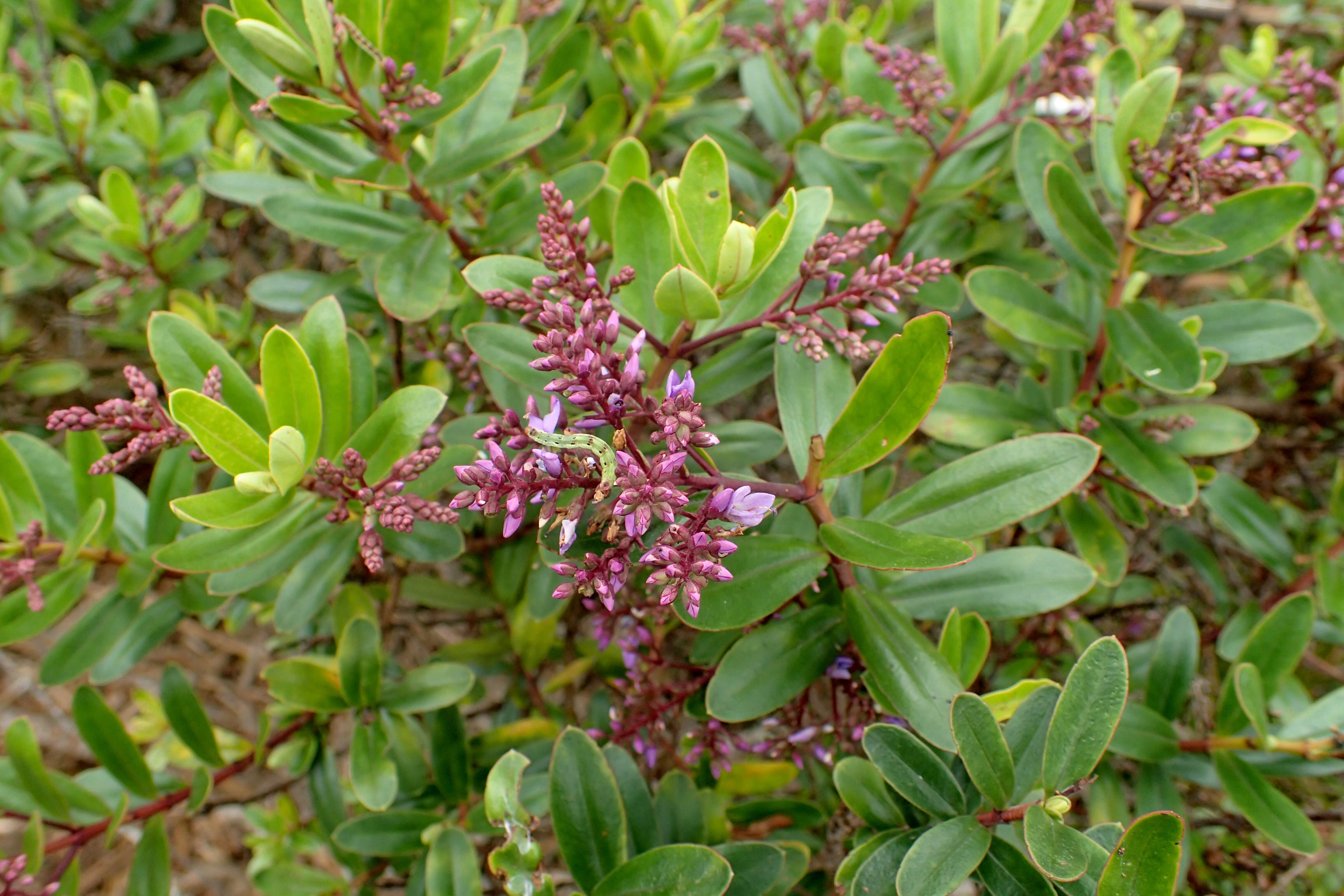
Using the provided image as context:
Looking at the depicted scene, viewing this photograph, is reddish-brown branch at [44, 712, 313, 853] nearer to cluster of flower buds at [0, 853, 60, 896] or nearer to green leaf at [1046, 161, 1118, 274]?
cluster of flower buds at [0, 853, 60, 896]

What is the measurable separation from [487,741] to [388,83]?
1722mm

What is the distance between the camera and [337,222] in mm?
1938

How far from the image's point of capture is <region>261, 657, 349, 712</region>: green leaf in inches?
77.7

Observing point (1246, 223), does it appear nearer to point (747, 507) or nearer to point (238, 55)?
point (747, 507)

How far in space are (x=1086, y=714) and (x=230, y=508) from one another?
1.57 metres

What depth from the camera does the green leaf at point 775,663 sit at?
1.49 meters

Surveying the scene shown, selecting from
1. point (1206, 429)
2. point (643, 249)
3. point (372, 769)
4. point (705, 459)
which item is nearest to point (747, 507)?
point (705, 459)

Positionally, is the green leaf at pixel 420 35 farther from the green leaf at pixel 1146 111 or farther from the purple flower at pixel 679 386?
the green leaf at pixel 1146 111

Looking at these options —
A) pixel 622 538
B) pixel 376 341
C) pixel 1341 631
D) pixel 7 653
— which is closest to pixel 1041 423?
pixel 1341 631

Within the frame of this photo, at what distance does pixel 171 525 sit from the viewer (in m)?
2.00

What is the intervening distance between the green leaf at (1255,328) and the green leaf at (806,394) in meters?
1.04

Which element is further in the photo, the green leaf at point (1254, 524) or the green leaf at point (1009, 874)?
the green leaf at point (1254, 524)

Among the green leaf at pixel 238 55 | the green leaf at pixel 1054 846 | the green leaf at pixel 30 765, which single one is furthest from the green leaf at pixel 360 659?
the green leaf at pixel 1054 846

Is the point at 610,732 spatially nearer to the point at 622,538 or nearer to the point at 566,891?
the point at 566,891
